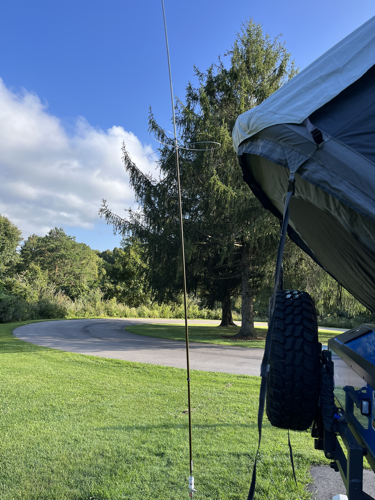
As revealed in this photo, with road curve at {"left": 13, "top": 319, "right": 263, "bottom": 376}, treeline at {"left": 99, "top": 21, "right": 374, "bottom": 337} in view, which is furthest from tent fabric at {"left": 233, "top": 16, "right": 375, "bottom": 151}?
treeline at {"left": 99, "top": 21, "right": 374, "bottom": 337}

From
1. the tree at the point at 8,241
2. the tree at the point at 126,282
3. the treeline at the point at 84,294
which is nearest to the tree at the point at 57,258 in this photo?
the treeline at the point at 84,294

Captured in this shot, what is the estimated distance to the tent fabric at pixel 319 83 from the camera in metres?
1.51

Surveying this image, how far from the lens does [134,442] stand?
3.58m

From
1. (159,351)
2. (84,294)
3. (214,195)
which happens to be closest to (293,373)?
(159,351)

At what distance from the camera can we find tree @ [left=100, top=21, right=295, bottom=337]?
13.4 m

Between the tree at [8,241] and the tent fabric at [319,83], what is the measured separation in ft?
119

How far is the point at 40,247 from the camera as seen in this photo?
5075 centimetres

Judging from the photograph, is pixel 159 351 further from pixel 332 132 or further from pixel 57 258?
pixel 57 258

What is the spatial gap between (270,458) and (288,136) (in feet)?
9.94

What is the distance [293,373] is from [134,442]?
260 centimetres

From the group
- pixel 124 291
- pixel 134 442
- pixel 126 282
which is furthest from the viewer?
pixel 124 291

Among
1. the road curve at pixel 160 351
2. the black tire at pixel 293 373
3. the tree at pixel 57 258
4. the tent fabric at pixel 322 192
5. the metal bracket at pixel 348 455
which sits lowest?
the road curve at pixel 160 351

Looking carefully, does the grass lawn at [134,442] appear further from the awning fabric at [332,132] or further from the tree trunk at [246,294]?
the tree trunk at [246,294]

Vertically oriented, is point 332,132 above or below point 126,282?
above
